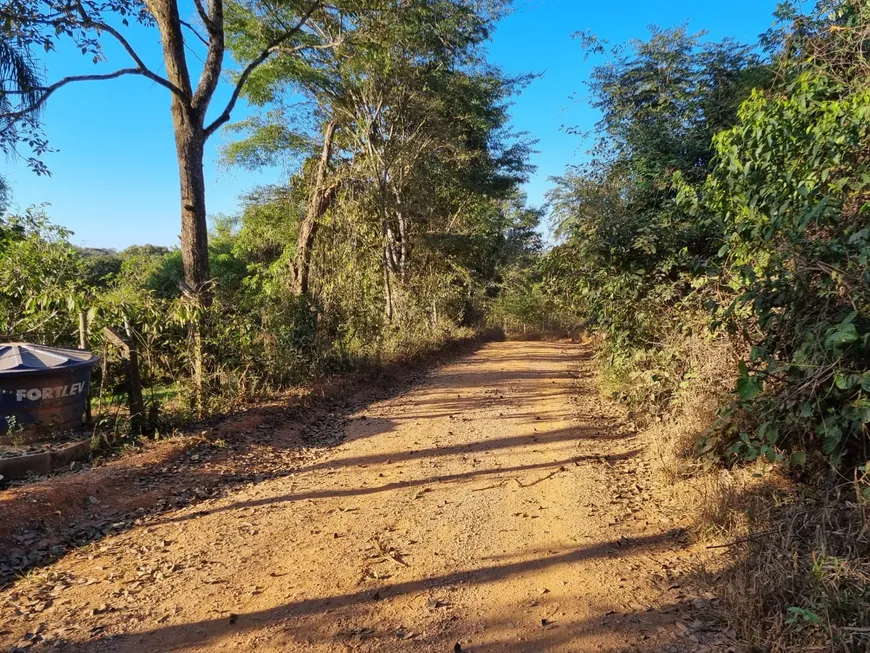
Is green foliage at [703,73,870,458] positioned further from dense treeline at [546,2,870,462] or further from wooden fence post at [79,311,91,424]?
wooden fence post at [79,311,91,424]

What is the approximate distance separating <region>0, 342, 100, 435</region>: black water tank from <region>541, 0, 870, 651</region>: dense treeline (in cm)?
628

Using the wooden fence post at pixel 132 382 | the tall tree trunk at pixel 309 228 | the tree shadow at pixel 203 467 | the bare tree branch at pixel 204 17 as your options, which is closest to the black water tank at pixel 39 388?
the wooden fence post at pixel 132 382

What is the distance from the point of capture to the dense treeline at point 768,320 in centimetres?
288

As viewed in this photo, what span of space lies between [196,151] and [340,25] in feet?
22.7

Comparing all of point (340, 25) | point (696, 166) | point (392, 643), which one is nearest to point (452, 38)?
point (340, 25)

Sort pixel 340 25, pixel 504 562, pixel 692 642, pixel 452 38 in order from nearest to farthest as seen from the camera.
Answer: pixel 692 642
pixel 504 562
pixel 340 25
pixel 452 38

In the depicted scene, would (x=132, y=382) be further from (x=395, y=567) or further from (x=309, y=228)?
(x=309, y=228)

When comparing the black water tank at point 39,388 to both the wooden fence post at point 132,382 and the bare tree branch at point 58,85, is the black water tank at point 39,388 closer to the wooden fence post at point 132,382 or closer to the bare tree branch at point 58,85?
Result: the wooden fence post at point 132,382

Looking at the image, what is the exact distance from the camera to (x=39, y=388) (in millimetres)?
5316

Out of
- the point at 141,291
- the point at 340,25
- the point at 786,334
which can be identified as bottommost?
the point at 786,334

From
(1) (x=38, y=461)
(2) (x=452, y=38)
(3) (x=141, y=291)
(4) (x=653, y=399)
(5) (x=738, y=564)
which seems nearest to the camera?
(5) (x=738, y=564)

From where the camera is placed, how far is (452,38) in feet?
45.7

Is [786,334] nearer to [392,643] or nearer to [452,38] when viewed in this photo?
[392,643]

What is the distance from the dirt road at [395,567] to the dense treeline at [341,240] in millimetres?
2851
